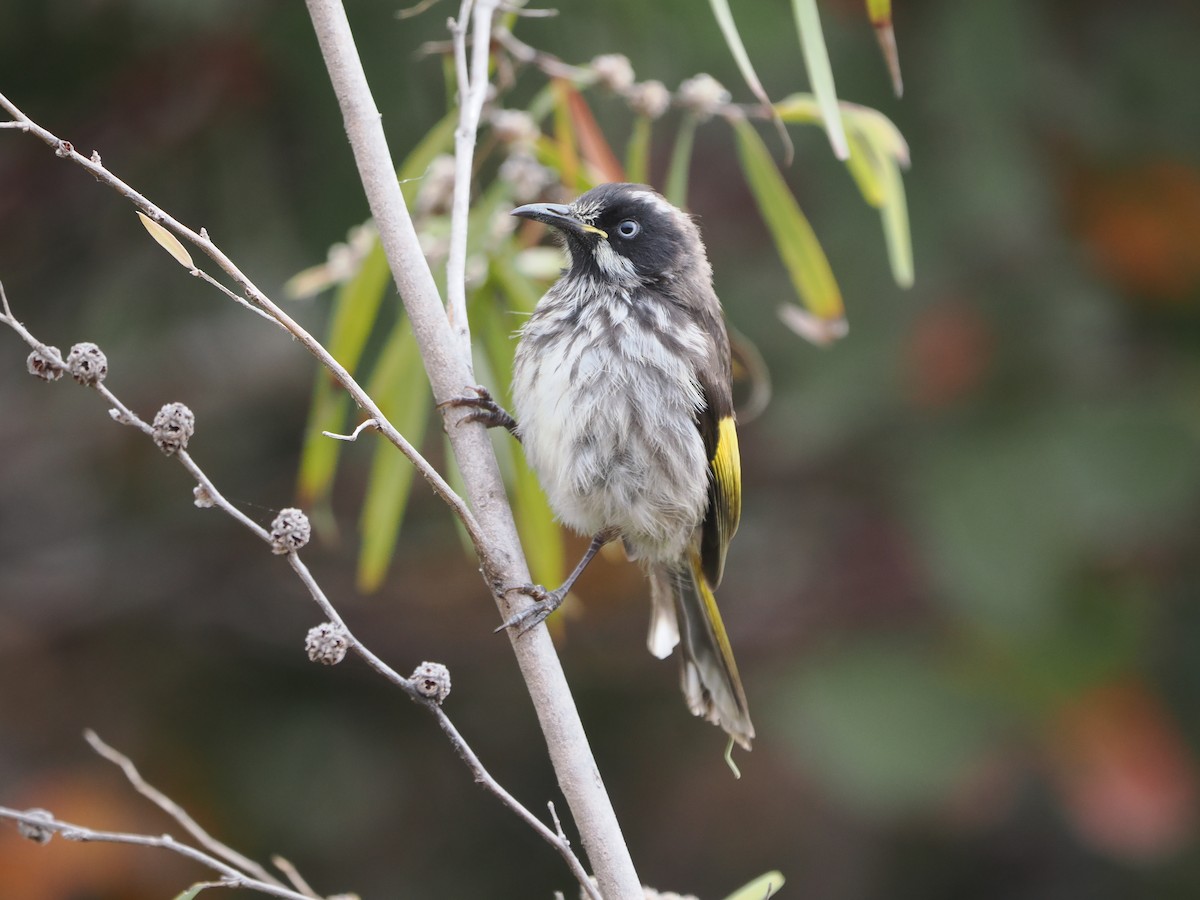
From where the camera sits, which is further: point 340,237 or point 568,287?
point 340,237

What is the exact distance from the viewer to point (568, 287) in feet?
9.33

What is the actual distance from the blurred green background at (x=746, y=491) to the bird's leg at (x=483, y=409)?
→ 1488 millimetres

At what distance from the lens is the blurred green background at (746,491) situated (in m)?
4.05

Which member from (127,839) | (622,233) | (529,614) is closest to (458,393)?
(529,614)

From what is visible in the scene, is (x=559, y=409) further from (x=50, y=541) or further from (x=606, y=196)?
(x=50, y=541)

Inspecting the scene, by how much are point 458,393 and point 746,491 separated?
3084mm

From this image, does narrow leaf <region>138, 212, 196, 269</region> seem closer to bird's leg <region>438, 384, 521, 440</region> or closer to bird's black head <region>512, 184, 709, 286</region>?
bird's leg <region>438, 384, 521, 440</region>

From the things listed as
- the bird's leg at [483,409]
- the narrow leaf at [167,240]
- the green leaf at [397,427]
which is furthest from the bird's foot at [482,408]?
the narrow leaf at [167,240]

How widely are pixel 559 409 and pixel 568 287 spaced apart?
356mm

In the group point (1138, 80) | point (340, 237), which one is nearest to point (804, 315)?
point (340, 237)

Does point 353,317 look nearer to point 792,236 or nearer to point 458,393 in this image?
point 458,393

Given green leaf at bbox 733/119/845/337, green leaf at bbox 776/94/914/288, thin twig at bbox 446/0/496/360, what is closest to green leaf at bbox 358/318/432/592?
thin twig at bbox 446/0/496/360

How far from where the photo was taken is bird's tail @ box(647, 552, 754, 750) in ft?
8.98

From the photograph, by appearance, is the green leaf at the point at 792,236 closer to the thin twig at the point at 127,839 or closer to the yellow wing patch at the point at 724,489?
the yellow wing patch at the point at 724,489
